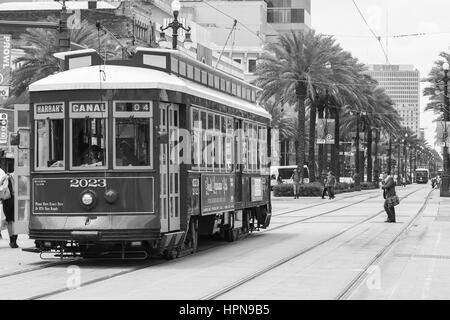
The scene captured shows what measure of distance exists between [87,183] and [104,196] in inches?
14.0

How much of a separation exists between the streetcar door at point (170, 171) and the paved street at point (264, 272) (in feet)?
2.66

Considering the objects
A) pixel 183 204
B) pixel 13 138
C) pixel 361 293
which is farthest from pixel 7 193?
pixel 361 293

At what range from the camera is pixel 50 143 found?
50.0 feet

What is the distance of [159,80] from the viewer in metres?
15.3

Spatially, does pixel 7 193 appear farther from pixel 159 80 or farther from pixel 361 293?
pixel 361 293

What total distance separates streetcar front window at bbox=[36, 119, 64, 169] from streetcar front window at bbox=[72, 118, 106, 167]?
9.8 inches

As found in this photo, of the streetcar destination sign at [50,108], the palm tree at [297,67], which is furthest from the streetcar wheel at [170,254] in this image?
the palm tree at [297,67]

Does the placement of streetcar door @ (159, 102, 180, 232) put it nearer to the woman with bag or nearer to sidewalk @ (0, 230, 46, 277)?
sidewalk @ (0, 230, 46, 277)

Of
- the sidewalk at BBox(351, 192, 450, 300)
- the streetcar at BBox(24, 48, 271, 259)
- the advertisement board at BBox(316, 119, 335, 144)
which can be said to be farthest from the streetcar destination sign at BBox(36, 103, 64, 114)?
the advertisement board at BBox(316, 119, 335, 144)

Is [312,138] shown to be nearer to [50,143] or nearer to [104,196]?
[50,143]

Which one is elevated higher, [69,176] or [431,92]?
[431,92]

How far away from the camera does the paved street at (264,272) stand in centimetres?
1190
